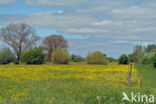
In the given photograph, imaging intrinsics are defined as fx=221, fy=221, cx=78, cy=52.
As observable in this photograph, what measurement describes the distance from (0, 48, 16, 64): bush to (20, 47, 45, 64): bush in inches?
246

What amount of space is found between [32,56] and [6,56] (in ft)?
33.1

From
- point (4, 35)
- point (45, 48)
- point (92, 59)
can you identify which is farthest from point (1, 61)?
point (92, 59)

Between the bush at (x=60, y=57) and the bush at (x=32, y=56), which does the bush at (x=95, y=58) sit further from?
the bush at (x=32, y=56)

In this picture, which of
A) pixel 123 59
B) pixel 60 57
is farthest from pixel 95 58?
pixel 123 59

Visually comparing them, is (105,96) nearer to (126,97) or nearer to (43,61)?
(126,97)

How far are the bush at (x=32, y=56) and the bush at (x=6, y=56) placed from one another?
625cm

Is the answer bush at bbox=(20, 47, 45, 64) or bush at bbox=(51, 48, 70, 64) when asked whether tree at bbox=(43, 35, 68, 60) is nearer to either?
bush at bbox=(51, 48, 70, 64)

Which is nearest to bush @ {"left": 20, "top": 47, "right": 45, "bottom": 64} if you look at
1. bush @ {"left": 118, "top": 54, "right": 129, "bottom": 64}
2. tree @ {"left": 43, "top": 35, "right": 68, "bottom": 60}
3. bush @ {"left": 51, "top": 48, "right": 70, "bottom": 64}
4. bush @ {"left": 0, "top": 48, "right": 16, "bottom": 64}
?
bush @ {"left": 0, "top": 48, "right": 16, "bottom": 64}

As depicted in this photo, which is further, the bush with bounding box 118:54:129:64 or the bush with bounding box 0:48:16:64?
the bush with bounding box 118:54:129:64

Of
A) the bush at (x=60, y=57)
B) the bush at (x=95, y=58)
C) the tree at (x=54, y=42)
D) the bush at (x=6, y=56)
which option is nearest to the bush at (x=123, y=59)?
the bush at (x=95, y=58)

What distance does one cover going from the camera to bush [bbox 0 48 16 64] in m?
72.0

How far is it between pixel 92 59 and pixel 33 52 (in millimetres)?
29134

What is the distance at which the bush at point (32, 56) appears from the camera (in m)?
67.9

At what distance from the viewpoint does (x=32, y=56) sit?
68438mm
